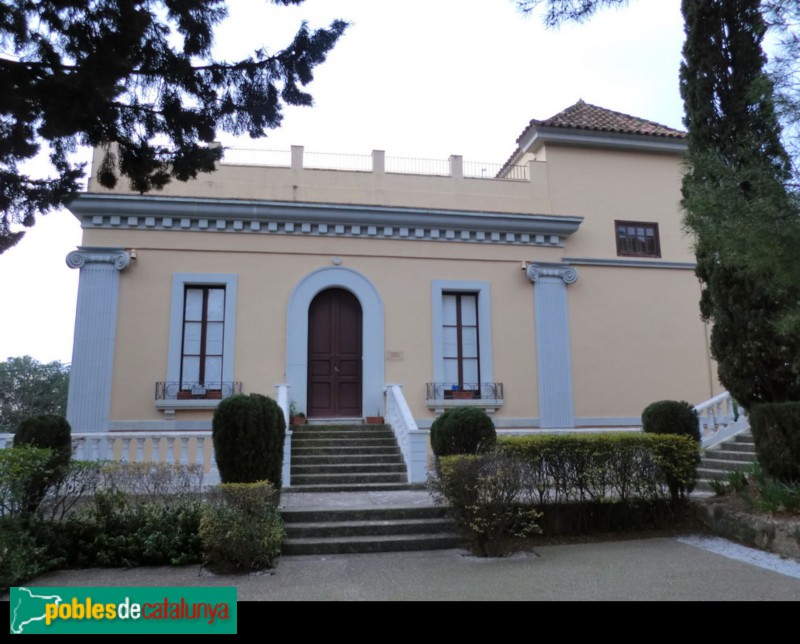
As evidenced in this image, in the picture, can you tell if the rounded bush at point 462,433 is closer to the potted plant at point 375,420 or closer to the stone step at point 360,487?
the stone step at point 360,487

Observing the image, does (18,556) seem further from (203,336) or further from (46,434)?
(203,336)

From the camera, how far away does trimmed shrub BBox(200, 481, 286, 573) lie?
675cm

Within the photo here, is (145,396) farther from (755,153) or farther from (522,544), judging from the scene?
(755,153)

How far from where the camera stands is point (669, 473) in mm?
8141

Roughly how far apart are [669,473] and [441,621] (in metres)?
4.59

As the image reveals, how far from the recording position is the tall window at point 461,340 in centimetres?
1358

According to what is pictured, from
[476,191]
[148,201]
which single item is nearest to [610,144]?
[476,191]

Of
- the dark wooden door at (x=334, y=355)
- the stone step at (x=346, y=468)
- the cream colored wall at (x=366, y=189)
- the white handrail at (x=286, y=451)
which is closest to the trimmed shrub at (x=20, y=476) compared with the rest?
the white handrail at (x=286, y=451)

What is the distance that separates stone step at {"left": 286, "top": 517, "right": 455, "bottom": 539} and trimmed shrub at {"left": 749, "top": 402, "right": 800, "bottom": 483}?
394cm

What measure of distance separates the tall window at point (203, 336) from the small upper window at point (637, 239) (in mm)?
9213

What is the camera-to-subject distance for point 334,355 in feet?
43.9

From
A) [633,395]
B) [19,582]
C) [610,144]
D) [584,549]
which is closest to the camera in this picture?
[19,582]

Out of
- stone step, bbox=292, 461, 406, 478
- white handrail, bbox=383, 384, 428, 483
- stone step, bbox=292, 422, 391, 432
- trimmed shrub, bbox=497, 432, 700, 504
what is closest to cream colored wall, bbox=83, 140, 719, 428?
white handrail, bbox=383, 384, 428, 483

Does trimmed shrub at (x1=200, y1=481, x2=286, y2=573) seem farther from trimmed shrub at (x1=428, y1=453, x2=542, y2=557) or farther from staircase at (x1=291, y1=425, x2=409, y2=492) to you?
staircase at (x1=291, y1=425, x2=409, y2=492)
